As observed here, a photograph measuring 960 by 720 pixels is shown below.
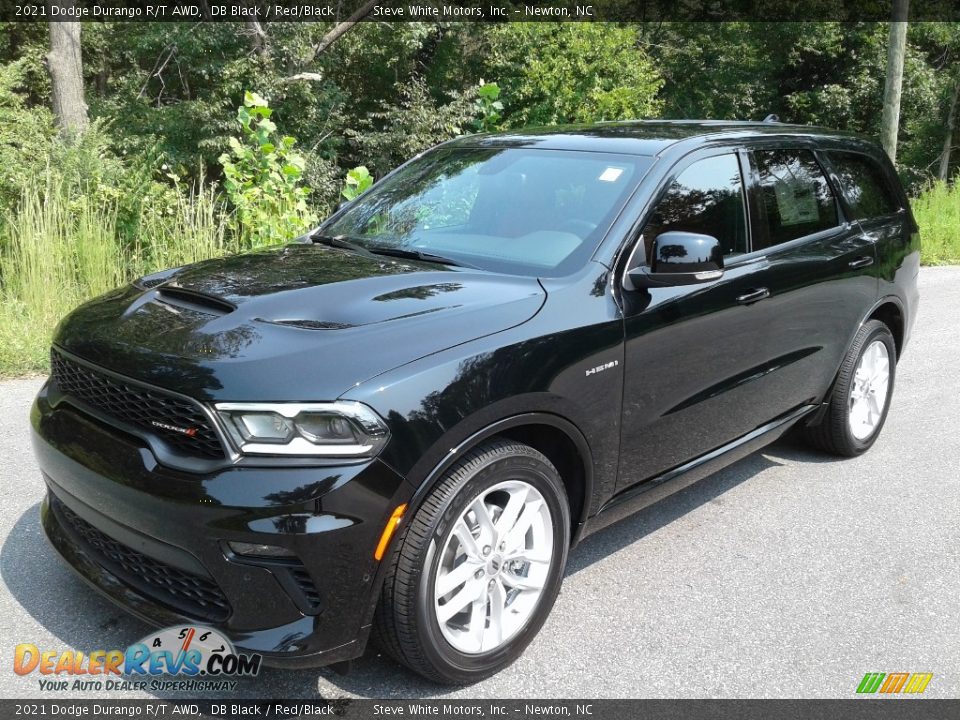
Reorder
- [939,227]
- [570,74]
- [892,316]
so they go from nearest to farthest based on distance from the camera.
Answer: [892,316] → [939,227] → [570,74]

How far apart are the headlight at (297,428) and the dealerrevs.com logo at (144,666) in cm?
71

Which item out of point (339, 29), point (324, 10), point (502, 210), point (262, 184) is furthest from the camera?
point (324, 10)

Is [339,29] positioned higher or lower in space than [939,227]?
higher

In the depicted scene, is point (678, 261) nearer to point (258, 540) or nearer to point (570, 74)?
point (258, 540)

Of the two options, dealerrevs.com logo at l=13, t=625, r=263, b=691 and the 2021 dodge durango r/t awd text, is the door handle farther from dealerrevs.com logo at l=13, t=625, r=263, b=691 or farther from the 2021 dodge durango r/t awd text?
dealerrevs.com logo at l=13, t=625, r=263, b=691

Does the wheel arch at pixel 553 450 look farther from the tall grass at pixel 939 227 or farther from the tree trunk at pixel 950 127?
the tree trunk at pixel 950 127

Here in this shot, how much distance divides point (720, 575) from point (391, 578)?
68.7 inches

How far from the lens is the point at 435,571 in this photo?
9.04 ft

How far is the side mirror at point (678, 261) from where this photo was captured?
3385 mm

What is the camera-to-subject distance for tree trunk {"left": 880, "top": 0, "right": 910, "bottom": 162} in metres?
15.7

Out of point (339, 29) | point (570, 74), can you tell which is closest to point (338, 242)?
point (570, 74)

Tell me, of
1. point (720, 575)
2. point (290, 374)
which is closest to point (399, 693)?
point (290, 374)

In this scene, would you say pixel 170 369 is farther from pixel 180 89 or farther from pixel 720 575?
pixel 180 89

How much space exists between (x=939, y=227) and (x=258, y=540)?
14014 mm
